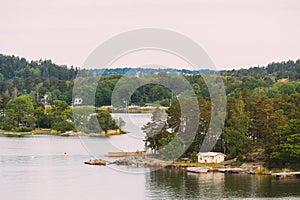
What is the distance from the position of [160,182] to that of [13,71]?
98.5 m

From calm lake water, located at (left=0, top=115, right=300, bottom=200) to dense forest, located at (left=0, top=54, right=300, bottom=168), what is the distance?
9.60 ft

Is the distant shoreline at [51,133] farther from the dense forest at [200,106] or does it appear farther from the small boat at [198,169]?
the small boat at [198,169]

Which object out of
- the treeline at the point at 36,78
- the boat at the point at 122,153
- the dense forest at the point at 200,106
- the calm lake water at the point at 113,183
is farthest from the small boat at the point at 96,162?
the treeline at the point at 36,78

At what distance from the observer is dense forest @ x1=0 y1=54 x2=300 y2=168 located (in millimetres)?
37375

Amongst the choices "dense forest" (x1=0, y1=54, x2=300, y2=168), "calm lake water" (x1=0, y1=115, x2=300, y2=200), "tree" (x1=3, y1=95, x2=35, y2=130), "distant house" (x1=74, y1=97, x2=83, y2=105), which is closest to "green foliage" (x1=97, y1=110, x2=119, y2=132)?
"dense forest" (x1=0, y1=54, x2=300, y2=168)

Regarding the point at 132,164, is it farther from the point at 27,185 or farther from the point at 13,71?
the point at 13,71

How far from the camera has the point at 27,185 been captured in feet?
106

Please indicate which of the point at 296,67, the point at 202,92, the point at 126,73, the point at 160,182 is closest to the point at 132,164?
the point at 160,182

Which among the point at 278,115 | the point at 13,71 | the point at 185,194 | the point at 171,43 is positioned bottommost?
the point at 185,194

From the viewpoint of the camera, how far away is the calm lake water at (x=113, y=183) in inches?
1185

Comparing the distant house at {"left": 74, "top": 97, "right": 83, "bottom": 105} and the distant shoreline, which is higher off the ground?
the distant house at {"left": 74, "top": 97, "right": 83, "bottom": 105}

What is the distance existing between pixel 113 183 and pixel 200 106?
10.1 metres

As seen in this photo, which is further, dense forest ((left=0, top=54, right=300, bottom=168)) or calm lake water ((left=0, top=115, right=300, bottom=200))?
dense forest ((left=0, top=54, right=300, bottom=168))

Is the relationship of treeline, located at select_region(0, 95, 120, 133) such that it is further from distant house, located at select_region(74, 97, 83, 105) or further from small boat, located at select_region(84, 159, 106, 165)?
small boat, located at select_region(84, 159, 106, 165)
